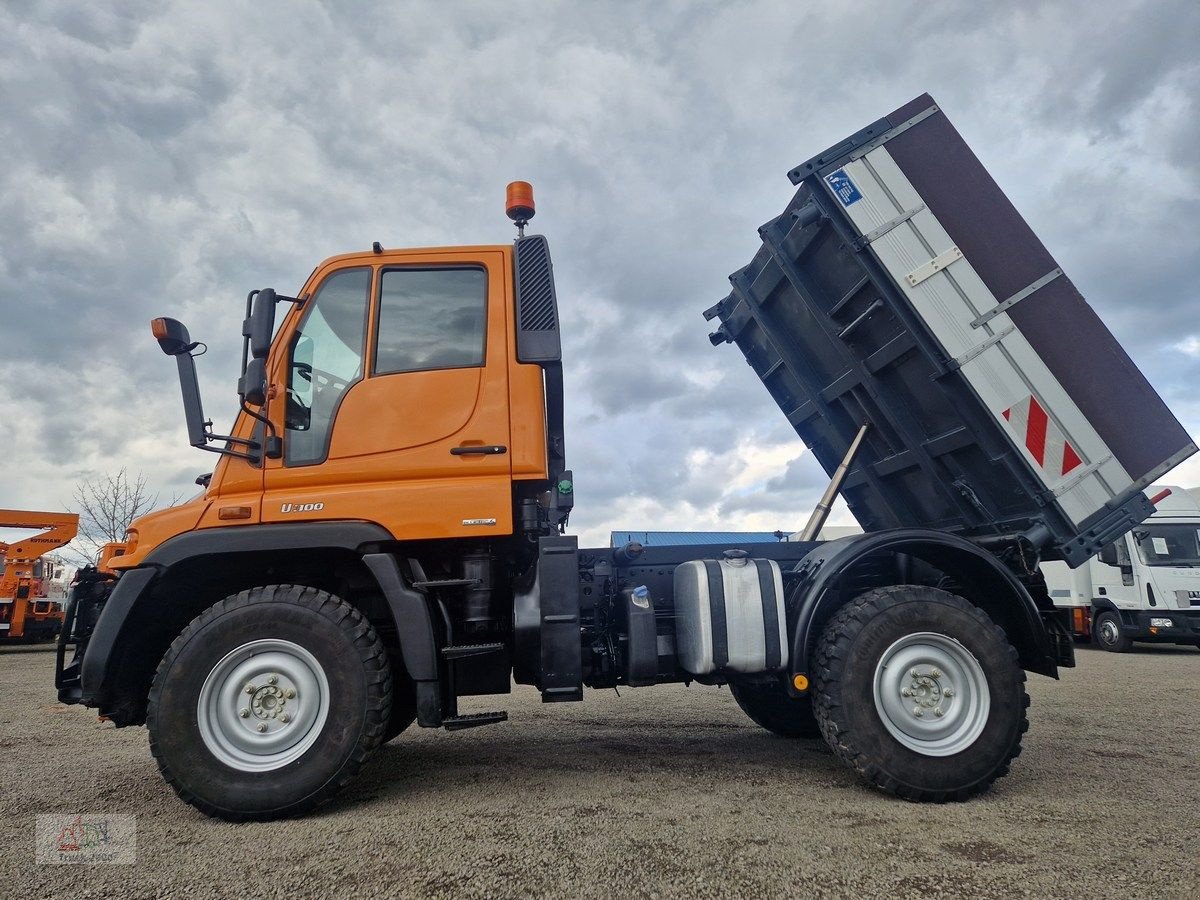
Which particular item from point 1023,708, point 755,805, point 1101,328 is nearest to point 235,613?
point 755,805

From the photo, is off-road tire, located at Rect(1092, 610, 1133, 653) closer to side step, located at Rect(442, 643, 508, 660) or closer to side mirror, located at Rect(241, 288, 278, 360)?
side step, located at Rect(442, 643, 508, 660)

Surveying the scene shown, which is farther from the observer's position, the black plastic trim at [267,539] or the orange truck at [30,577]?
the orange truck at [30,577]

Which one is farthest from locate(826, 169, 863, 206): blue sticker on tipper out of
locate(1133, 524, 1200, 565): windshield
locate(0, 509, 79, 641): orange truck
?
locate(0, 509, 79, 641): orange truck

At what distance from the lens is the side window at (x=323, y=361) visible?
4.01 metres

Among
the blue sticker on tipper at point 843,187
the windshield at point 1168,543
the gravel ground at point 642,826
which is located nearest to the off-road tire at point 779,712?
the gravel ground at point 642,826

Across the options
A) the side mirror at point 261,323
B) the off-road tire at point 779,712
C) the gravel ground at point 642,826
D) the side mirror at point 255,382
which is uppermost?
the side mirror at point 261,323

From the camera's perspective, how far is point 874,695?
12.9 feet

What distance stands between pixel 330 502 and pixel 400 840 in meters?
1.68

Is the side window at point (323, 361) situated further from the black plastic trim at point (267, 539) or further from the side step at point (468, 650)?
the side step at point (468, 650)

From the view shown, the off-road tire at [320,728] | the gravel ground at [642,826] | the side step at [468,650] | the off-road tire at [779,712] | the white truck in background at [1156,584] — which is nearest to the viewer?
the gravel ground at [642,826]

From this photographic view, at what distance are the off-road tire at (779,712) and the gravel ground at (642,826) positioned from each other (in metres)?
0.16

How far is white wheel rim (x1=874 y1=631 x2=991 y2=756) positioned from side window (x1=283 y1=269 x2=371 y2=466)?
3.34m

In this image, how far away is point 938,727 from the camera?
3994mm

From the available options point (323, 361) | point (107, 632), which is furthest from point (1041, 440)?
point (107, 632)
